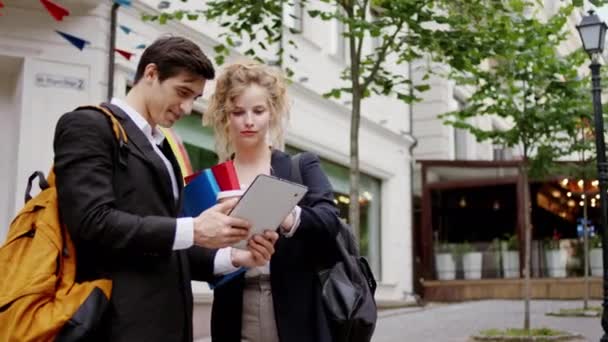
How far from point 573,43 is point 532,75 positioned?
910 inches

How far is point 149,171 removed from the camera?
2422 mm

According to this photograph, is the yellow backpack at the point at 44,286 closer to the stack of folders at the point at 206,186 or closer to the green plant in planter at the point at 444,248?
the stack of folders at the point at 206,186

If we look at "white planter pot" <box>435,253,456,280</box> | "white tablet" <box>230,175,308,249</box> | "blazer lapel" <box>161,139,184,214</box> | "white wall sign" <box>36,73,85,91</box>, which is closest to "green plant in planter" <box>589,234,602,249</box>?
"white planter pot" <box>435,253,456,280</box>

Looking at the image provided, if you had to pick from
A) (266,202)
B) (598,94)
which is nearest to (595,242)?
(598,94)

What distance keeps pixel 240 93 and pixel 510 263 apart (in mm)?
20277

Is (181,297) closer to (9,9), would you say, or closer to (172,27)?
(9,9)

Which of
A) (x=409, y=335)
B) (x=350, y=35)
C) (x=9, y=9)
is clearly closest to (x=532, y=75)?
(x=409, y=335)

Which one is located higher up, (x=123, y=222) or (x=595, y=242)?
(x=595, y=242)

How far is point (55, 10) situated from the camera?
9.12 m

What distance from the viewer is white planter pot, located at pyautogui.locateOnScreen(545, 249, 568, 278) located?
21969mm

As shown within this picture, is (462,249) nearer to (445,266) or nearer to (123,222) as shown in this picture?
(445,266)

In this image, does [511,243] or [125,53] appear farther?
[511,243]

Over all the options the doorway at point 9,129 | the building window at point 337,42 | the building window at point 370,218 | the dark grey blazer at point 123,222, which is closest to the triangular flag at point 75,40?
the doorway at point 9,129

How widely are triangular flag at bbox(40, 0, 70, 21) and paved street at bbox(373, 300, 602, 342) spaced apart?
19.2 feet
